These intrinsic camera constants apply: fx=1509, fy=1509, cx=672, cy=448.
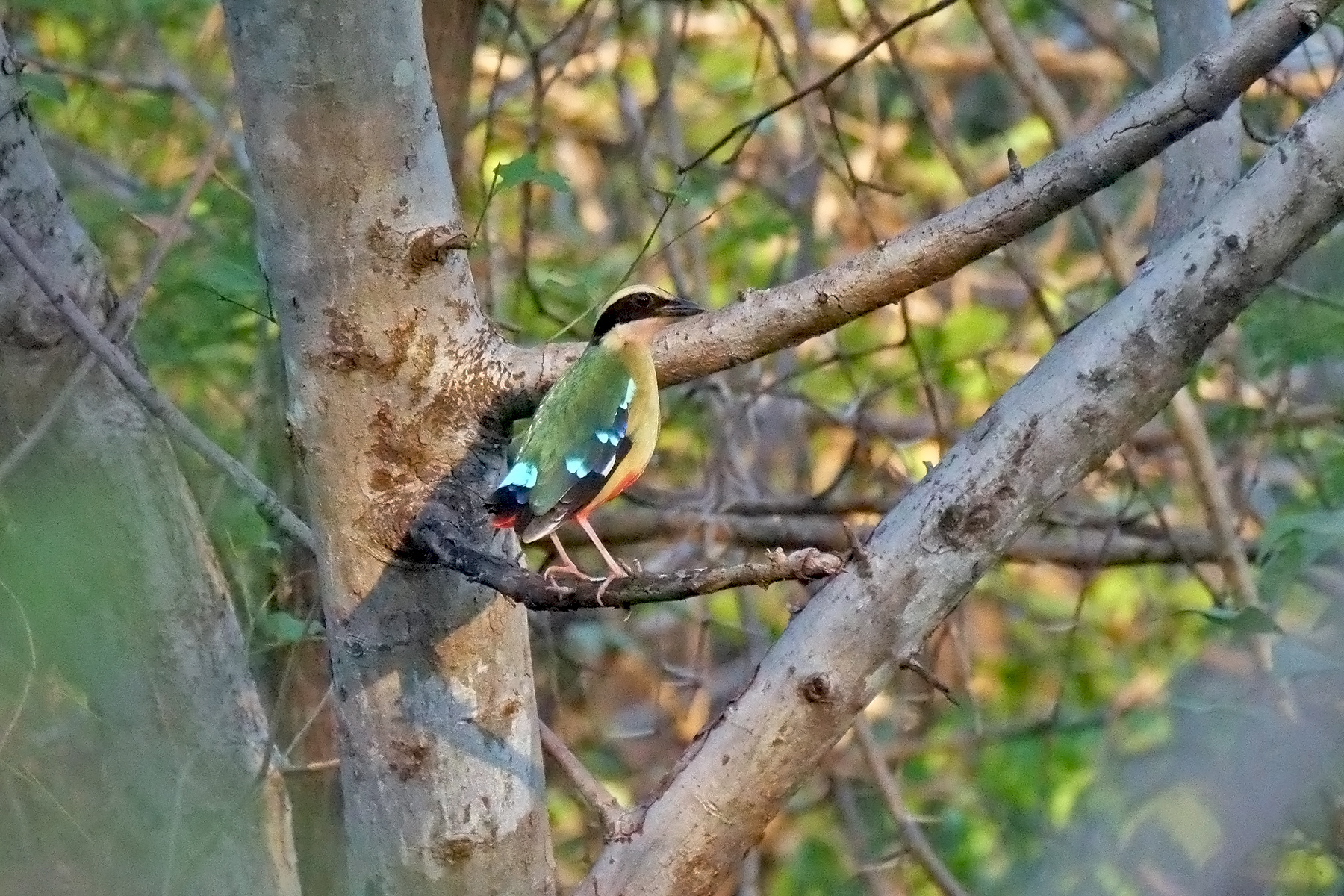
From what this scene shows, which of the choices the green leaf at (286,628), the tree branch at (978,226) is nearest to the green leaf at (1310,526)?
the tree branch at (978,226)

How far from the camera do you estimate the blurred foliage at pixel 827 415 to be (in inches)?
115

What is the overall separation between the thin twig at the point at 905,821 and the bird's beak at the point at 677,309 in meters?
1.38

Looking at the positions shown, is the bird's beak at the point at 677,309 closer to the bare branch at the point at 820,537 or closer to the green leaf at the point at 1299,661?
the green leaf at the point at 1299,661

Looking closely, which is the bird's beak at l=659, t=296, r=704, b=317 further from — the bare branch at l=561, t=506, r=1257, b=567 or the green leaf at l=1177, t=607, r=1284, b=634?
the bare branch at l=561, t=506, r=1257, b=567

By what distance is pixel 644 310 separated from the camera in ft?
11.0

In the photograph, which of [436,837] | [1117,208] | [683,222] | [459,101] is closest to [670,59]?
[683,222]

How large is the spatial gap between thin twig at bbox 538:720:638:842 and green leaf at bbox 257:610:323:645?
59 cm

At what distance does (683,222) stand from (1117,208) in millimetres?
2468

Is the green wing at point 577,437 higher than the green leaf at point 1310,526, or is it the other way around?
the green wing at point 577,437

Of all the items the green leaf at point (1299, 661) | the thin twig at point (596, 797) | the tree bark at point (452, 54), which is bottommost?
the green leaf at point (1299, 661)

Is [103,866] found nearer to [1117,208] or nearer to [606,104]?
[606,104]

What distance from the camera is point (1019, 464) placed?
2.25 metres

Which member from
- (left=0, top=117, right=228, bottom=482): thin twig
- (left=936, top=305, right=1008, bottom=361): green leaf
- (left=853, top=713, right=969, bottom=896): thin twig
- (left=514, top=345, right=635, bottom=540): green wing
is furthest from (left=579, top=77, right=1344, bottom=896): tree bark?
(left=936, top=305, right=1008, bottom=361): green leaf

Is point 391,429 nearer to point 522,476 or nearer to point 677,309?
point 522,476
